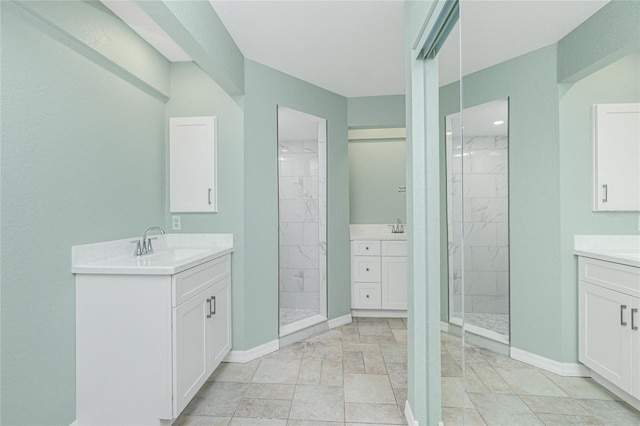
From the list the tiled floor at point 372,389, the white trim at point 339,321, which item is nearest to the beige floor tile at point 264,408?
the tiled floor at point 372,389

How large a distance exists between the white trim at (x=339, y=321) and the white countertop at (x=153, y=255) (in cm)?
145

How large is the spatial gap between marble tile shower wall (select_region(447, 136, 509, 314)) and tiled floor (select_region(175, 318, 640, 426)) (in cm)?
19

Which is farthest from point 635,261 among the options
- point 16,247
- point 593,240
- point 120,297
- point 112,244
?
point 112,244

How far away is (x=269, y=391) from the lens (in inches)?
83.4

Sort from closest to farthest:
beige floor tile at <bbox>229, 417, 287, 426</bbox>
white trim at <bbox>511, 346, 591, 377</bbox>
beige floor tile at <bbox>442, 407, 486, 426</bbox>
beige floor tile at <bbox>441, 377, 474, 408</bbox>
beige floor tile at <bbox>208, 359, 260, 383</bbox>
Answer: white trim at <bbox>511, 346, 591, 377</bbox>
beige floor tile at <bbox>442, 407, 486, 426</bbox>
beige floor tile at <bbox>441, 377, 474, 408</bbox>
beige floor tile at <bbox>229, 417, 287, 426</bbox>
beige floor tile at <bbox>208, 359, 260, 383</bbox>

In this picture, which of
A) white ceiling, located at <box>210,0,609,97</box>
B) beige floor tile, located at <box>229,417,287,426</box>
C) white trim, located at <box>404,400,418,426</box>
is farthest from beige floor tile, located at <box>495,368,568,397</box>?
beige floor tile, located at <box>229,417,287,426</box>

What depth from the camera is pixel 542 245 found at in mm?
804

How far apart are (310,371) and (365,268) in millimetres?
1499

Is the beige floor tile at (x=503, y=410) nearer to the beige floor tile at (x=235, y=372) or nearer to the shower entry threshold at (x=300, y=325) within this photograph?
the beige floor tile at (x=235, y=372)

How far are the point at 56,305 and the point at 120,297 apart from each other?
0.98 ft

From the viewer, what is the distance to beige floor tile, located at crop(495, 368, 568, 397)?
0.70m

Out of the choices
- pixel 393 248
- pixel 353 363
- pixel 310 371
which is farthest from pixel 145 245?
pixel 393 248

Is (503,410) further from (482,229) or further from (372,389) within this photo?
(372,389)

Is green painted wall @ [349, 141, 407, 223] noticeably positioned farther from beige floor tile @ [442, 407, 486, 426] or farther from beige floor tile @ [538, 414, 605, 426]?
beige floor tile @ [538, 414, 605, 426]
